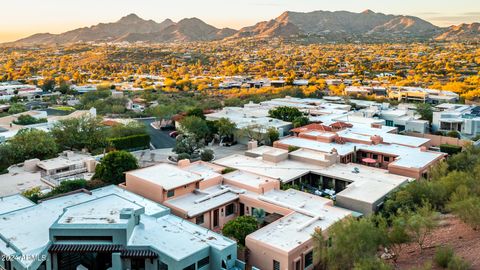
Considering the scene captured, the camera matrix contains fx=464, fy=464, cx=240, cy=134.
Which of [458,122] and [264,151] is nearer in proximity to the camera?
[264,151]

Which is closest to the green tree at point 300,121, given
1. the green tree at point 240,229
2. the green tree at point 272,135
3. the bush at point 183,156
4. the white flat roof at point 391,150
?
the green tree at point 272,135

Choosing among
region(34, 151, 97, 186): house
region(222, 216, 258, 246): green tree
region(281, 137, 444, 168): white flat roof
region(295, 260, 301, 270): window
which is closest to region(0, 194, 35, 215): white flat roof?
region(34, 151, 97, 186): house

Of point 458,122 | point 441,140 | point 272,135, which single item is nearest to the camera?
point 272,135

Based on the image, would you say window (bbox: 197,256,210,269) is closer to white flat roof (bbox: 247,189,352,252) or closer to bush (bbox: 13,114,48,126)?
white flat roof (bbox: 247,189,352,252)

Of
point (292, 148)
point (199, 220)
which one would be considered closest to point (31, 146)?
point (199, 220)

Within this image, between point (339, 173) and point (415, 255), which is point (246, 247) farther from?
point (339, 173)

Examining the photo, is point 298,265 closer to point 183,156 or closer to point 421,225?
point 421,225

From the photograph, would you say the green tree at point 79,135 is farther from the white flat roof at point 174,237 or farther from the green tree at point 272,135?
the white flat roof at point 174,237
